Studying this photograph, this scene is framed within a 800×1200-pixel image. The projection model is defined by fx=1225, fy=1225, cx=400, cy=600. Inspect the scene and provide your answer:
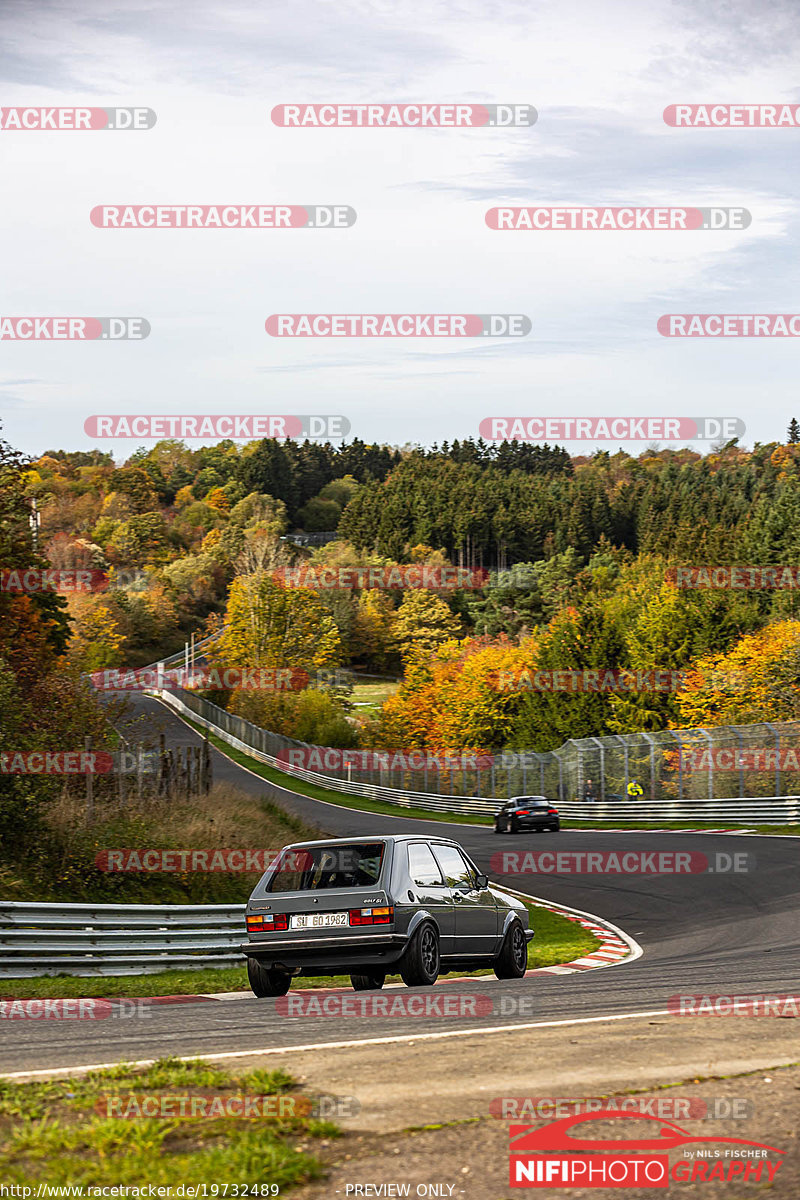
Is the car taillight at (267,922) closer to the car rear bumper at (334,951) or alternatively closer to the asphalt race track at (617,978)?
the car rear bumper at (334,951)

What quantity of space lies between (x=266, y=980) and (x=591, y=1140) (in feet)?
25.0

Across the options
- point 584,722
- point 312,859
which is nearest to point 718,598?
point 584,722

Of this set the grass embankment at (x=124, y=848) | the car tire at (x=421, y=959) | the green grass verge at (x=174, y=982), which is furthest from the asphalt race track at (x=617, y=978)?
the grass embankment at (x=124, y=848)

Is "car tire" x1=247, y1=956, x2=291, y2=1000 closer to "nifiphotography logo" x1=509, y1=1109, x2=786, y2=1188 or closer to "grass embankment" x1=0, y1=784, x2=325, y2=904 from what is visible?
"grass embankment" x1=0, y1=784, x2=325, y2=904

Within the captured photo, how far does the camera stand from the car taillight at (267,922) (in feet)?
37.9

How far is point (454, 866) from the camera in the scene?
12820 millimetres

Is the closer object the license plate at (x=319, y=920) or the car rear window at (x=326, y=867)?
the license plate at (x=319, y=920)

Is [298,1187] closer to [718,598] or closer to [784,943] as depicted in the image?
[784,943]

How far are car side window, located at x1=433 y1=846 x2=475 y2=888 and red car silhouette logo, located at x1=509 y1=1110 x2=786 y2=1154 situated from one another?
747cm

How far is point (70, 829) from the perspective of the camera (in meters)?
19.8

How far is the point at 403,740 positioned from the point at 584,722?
17.0 m

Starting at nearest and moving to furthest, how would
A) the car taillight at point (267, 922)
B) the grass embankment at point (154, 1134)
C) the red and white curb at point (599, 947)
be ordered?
the grass embankment at point (154, 1134) < the car taillight at point (267, 922) < the red and white curb at point (599, 947)

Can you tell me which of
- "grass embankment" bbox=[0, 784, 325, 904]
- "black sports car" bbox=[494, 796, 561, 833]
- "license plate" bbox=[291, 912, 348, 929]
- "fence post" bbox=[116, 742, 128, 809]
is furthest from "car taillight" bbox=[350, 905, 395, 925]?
"black sports car" bbox=[494, 796, 561, 833]

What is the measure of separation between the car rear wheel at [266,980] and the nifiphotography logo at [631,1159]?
7.31 metres
